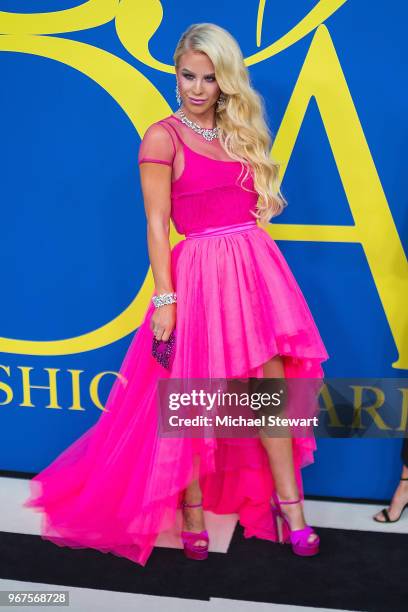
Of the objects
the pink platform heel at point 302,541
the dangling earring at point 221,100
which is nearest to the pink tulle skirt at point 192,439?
the pink platform heel at point 302,541

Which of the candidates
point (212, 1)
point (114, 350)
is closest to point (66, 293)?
point (114, 350)

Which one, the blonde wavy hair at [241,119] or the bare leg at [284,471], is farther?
the bare leg at [284,471]

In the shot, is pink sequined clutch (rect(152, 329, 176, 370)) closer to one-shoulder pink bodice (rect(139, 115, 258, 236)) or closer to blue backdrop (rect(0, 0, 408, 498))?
one-shoulder pink bodice (rect(139, 115, 258, 236))

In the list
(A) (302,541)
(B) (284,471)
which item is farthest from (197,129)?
(A) (302,541)

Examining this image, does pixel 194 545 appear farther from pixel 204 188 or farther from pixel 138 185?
pixel 138 185

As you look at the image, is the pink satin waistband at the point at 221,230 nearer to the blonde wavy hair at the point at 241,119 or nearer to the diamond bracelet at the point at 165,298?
the blonde wavy hair at the point at 241,119

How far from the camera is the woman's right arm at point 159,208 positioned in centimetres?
232

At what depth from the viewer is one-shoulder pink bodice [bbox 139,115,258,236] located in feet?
7.76

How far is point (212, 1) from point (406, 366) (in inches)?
55.9

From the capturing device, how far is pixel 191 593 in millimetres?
2367

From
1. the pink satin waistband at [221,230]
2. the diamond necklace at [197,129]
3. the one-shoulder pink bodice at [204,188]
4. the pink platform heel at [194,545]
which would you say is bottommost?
the pink platform heel at [194,545]

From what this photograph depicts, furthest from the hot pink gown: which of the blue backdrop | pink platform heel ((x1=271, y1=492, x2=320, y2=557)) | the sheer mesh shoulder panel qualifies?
the blue backdrop

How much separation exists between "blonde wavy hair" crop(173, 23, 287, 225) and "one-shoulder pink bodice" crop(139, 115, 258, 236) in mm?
35

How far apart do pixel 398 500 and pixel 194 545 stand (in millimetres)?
742
